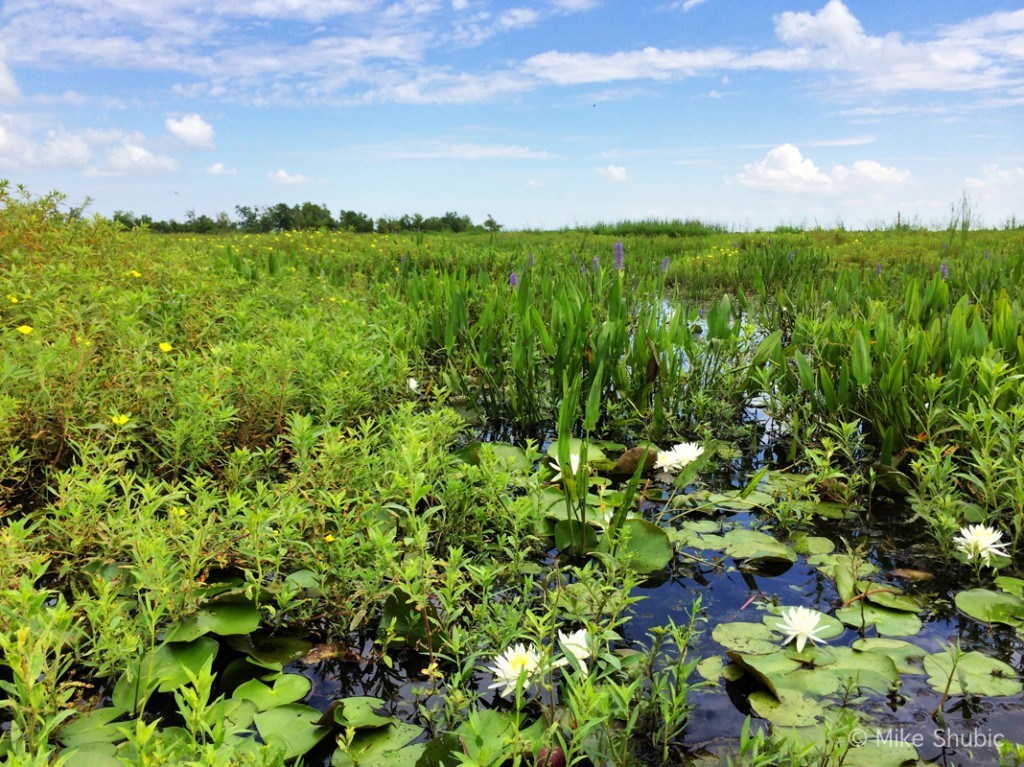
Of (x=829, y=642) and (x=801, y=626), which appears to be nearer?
(x=801, y=626)

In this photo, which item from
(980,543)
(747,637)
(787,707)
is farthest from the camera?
(980,543)

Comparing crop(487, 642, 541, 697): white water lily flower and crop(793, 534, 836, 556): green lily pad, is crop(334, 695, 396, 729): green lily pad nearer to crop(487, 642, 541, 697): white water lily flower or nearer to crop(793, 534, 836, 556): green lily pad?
crop(487, 642, 541, 697): white water lily flower

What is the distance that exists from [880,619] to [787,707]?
519 mm

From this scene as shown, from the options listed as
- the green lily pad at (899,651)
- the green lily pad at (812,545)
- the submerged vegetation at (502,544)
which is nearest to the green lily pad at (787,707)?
the submerged vegetation at (502,544)

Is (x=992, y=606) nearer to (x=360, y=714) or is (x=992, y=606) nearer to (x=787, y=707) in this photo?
(x=787, y=707)

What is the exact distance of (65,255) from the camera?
460 centimetres

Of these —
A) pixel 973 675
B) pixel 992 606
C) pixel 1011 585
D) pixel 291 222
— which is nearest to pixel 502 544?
pixel 973 675

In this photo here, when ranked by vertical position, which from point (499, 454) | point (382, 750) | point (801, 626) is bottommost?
point (382, 750)

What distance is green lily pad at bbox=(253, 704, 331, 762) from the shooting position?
1.39 meters

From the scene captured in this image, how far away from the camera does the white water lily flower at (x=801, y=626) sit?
1671 millimetres

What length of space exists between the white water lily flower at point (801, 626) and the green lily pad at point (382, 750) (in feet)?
2.95

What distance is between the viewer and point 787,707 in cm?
152

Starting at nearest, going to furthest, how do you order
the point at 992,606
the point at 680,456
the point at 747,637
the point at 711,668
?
1. the point at 711,668
2. the point at 747,637
3. the point at 992,606
4. the point at 680,456

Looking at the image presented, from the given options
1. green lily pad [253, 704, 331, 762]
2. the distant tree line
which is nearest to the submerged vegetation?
green lily pad [253, 704, 331, 762]
